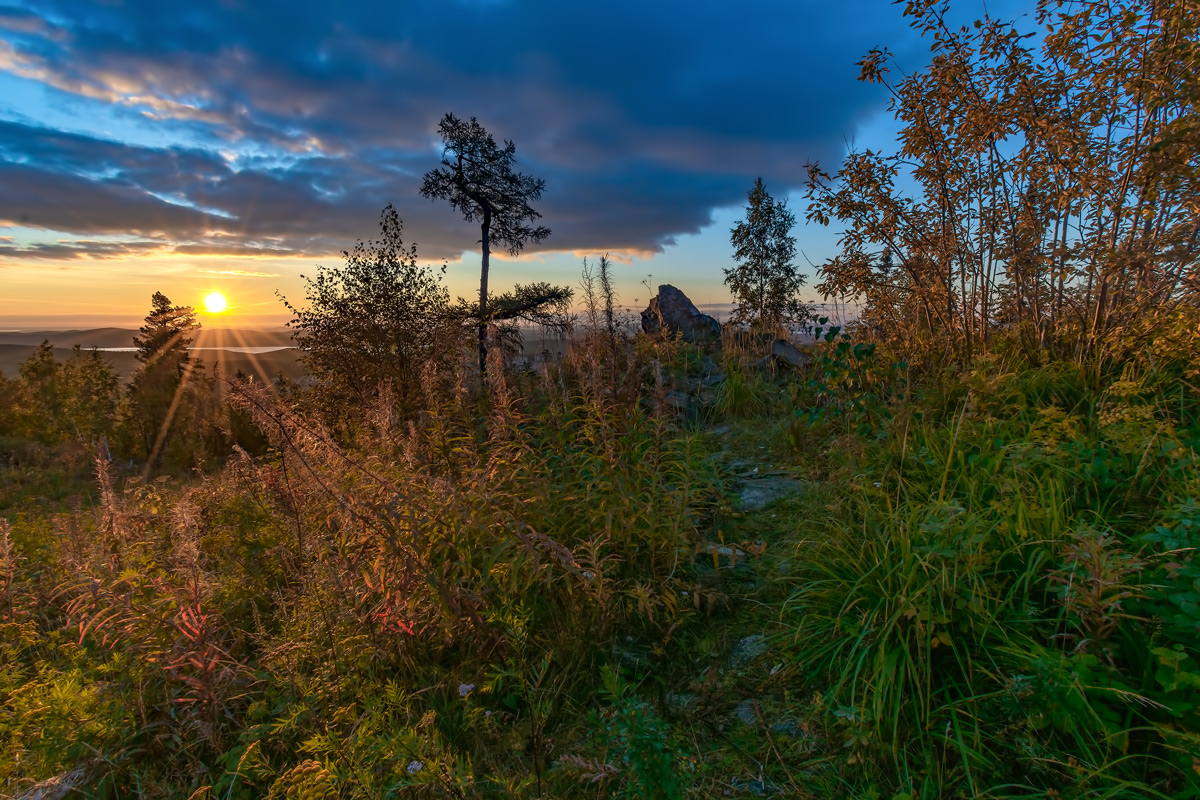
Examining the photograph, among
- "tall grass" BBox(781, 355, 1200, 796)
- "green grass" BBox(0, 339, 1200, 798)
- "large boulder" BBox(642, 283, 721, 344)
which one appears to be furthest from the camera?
"large boulder" BBox(642, 283, 721, 344)

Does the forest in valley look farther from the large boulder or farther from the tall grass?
the large boulder

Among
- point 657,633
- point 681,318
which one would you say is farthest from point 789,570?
point 681,318

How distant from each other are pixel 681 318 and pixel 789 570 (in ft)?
37.4

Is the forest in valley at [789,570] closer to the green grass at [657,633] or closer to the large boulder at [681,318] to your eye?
the green grass at [657,633]

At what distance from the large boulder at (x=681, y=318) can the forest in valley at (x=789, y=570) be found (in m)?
7.49

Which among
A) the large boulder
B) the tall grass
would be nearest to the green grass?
the tall grass

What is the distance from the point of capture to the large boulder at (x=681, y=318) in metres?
13.3

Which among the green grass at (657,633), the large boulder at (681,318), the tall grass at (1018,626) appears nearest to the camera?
the tall grass at (1018,626)

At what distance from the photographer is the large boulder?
13.3m

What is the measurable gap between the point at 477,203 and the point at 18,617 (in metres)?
17.3

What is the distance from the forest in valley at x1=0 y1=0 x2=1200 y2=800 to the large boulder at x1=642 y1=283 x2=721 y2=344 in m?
7.49

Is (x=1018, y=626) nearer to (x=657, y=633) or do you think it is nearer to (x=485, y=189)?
(x=657, y=633)

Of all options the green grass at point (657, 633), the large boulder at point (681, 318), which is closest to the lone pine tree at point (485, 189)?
the large boulder at point (681, 318)

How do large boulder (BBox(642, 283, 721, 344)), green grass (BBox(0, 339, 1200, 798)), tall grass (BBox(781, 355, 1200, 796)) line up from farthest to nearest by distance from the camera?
large boulder (BBox(642, 283, 721, 344)) < green grass (BBox(0, 339, 1200, 798)) < tall grass (BBox(781, 355, 1200, 796))
